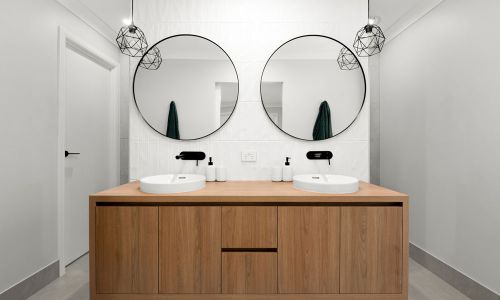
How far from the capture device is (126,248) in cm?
144

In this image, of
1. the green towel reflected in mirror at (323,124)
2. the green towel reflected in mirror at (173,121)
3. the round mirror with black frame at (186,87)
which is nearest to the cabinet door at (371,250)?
the green towel reflected in mirror at (323,124)

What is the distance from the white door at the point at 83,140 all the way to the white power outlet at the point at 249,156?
1.67 meters

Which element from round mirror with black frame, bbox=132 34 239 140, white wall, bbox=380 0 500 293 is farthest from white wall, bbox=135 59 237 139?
white wall, bbox=380 0 500 293

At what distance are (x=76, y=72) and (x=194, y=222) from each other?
205cm

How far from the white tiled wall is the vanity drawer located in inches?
22.7

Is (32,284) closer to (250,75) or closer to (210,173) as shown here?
(210,173)

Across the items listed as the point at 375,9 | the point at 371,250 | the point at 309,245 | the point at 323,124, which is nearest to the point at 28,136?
the point at 309,245

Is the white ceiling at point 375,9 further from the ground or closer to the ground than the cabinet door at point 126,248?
further from the ground

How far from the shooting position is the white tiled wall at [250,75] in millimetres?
1996

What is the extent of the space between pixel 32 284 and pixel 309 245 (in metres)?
2.09

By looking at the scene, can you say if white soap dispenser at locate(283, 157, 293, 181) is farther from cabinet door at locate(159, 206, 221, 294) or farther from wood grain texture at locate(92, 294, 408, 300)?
wood grain texture at locate(92, 294, 408, 300)

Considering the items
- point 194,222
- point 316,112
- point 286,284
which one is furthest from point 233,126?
point 286,284

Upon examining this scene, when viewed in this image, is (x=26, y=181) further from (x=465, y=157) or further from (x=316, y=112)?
(x=465, y=157)

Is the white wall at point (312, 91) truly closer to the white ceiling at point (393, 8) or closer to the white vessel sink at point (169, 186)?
the white vessel sink at point (169, 186)
